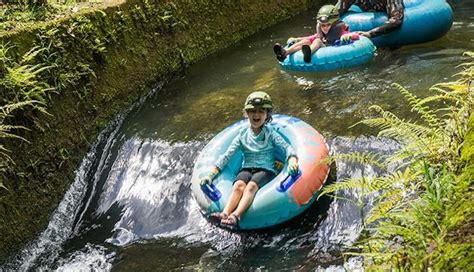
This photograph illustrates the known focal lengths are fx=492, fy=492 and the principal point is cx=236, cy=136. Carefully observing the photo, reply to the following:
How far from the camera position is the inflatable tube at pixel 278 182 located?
466 cm

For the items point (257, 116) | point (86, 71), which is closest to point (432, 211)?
point (257, 116)

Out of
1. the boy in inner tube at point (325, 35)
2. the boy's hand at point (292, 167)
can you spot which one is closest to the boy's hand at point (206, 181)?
the boy's hand at point (292, 167)

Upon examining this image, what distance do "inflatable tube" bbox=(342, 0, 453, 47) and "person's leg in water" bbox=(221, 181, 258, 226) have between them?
4.51 metres

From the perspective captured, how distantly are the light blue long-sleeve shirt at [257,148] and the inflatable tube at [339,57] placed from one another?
8.97 ft

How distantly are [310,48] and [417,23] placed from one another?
189cm

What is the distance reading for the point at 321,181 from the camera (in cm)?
483

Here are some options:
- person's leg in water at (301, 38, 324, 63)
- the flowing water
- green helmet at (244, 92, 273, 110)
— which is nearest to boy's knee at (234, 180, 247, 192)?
the flowing water

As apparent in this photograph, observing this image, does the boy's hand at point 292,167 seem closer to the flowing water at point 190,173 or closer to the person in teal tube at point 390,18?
the flowing water at point 190,173

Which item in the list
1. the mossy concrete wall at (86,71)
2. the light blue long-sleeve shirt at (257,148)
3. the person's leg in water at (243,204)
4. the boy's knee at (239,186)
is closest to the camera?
the person's leg in water at (243,204)

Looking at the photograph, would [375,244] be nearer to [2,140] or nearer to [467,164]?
[467,164]

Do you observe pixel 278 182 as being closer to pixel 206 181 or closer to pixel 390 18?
pixel 206 181

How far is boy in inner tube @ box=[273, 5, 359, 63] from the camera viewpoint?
7770mm

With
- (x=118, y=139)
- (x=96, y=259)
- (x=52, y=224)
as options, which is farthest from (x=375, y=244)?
(x=118, y=139)

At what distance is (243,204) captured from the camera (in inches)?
185
